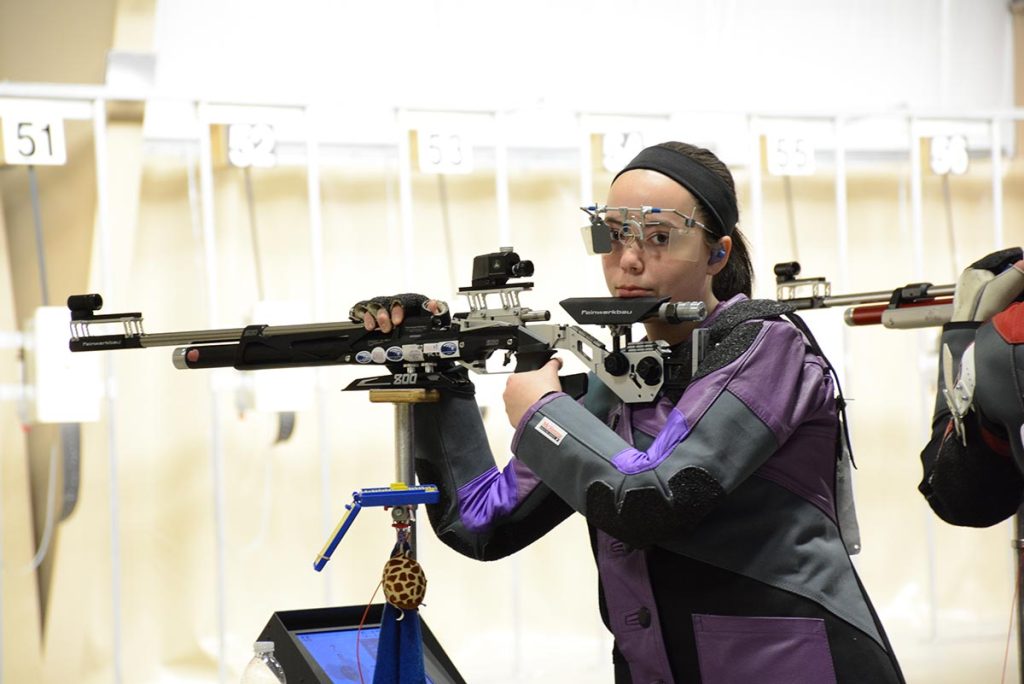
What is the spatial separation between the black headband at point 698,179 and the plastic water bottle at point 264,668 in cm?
77

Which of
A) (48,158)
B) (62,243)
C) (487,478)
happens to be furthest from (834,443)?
(62,243)

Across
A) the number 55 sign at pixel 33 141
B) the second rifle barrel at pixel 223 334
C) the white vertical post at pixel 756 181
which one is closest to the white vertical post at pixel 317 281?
the number 55 sign at pixel 33 141

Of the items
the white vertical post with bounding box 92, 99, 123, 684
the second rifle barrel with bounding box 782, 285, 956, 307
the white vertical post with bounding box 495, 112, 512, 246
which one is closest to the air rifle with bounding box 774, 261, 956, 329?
the second rifle barrel with bounding box 782, 285, 956, 307

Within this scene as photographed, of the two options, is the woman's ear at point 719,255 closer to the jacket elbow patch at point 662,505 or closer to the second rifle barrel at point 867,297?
the jacket elbow patch at point 662,505

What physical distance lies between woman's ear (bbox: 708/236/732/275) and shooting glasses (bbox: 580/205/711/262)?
0.04 metres

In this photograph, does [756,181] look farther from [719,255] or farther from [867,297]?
[719,255]

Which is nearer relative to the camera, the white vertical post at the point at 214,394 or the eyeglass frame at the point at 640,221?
the eyeglass frame at the point at 640,221

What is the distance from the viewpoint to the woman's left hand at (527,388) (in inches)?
57.1

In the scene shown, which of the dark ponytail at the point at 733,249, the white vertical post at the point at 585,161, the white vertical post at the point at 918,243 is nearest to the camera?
the dark ponytail at the point at 733,249

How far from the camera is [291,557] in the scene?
11.2 ft

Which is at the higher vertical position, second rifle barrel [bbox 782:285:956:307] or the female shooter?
second rifle barrel [bbox 782:285:956:307]

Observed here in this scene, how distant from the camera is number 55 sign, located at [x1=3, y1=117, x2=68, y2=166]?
291 centimetres

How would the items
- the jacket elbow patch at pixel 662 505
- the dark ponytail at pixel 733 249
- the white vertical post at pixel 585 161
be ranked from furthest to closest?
the white vertical post at pixel 585 161 → the dark ponytail at pixel 733 249 → the jacket elbow patch at pixel 662 505

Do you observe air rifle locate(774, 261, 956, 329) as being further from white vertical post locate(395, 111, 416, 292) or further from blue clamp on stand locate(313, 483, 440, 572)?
white vertical post locate(395, 111, 416, 292)
